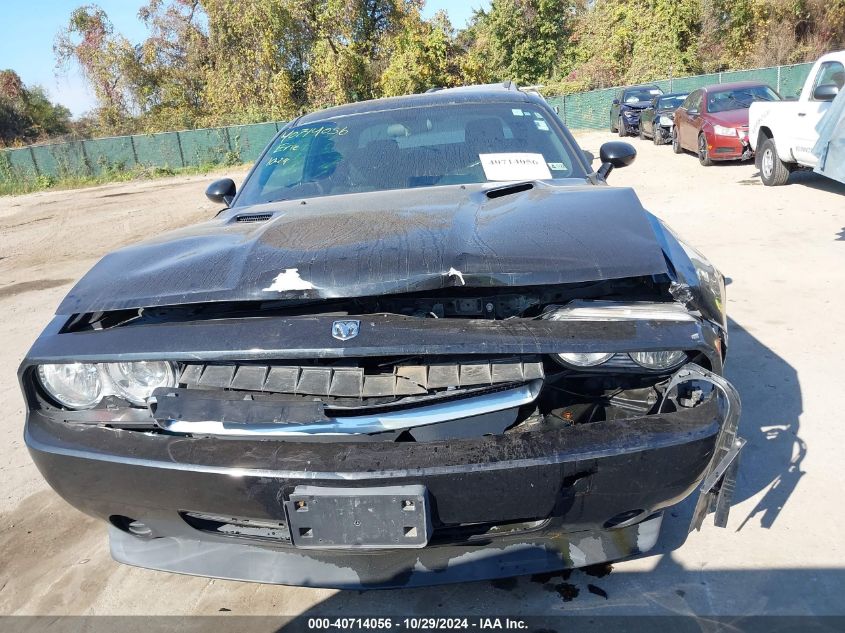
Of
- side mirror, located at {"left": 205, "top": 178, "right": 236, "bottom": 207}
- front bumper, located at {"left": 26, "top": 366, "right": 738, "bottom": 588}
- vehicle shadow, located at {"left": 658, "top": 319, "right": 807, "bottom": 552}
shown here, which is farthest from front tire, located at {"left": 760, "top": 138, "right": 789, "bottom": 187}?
front bumper, located at {"left": 26, "top": 366, "right": 738, "bottom": 588}

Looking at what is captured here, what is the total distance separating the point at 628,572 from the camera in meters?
2.33

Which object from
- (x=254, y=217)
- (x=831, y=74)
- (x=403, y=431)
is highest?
(x=254, y=217)

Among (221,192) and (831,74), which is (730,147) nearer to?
(831,74)

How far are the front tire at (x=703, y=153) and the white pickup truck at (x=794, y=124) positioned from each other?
202cm

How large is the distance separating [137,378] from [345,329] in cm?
72

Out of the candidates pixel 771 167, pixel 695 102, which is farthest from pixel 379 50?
pixel 771 167

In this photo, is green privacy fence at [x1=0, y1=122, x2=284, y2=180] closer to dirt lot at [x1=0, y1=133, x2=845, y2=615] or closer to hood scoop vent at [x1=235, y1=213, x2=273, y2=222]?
dirt lot at [x1=0, y1=133, x2=845, y2=615]

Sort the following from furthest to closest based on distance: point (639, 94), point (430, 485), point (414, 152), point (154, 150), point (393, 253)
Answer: point (154, 150)
point (639, 94)
point (414, 152)
point (393, 253)
point (430, 485)

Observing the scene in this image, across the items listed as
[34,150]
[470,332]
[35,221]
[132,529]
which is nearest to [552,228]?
[470,332]

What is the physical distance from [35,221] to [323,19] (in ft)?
55.0

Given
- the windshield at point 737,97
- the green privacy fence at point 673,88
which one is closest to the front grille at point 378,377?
the windshield at point 737,97

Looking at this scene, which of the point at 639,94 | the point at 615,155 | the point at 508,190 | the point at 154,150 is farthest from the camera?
the point at 154,150

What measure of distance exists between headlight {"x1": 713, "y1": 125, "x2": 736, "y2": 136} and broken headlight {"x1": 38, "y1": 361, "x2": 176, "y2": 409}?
1219cm

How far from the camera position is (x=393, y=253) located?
6.51ft
